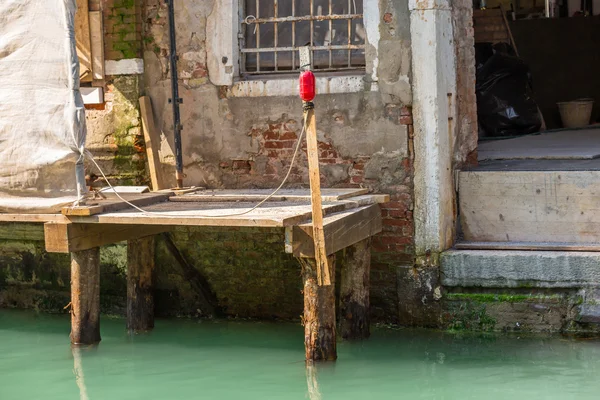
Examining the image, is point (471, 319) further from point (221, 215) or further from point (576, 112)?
point (576, 112)

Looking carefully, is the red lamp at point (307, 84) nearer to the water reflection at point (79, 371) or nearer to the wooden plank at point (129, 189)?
the wooden plank at point (129, 189)

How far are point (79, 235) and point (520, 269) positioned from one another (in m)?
3.22

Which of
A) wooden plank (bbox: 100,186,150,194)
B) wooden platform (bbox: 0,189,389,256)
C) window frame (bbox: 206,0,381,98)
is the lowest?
wooden platform (bbox: 0,189,389,256)

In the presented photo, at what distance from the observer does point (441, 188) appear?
301 inches

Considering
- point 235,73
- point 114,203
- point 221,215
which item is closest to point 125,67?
point 235,73

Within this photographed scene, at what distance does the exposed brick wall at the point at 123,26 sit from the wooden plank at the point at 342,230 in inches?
101

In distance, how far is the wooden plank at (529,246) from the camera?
24.2ft

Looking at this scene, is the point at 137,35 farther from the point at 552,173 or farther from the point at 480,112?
the point at 480,112

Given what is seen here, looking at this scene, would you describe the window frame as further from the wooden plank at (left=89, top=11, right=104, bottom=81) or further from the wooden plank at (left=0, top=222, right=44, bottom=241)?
the wooden plank at (left=0, top=222, right=44, bottom=241)

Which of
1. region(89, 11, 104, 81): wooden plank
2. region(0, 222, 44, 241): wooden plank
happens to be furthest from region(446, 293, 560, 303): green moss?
region(0, 222, 44, 241): wooden plank

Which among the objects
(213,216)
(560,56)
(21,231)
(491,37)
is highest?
(491,37)

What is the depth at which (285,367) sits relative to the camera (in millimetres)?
6859

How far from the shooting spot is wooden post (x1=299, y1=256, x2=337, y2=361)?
655 cm

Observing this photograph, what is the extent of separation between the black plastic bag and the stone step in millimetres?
3200
